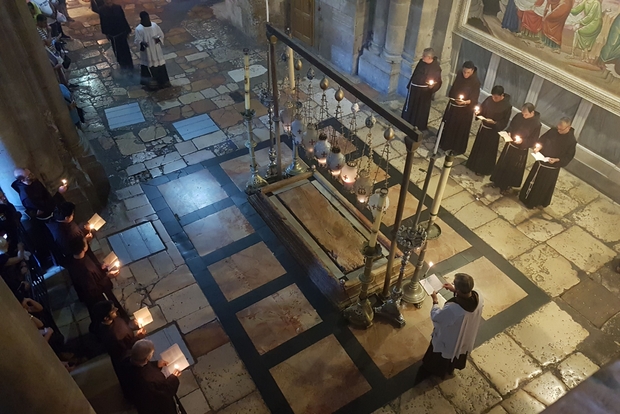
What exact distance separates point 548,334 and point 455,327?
1810 millimetres

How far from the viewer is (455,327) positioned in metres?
4.30

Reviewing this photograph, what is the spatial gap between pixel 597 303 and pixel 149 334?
5.33m

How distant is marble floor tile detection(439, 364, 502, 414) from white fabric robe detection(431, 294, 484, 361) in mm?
463

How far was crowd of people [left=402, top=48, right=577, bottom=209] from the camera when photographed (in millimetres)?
6344

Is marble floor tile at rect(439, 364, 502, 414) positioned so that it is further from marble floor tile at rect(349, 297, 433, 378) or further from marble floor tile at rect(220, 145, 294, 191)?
marble floor tile at rect(220, 145, 294, 191)

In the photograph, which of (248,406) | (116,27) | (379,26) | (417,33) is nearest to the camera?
(248,406)

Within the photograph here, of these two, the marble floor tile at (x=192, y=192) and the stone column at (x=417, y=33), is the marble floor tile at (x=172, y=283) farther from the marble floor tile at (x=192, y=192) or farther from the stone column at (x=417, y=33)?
the stone column at (x=417, y=33)

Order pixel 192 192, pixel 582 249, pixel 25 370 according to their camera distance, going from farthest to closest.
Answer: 1. pixel 192 192
2. pixel 582 249
3. pixel 25 370

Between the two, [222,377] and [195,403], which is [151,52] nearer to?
[222,377]

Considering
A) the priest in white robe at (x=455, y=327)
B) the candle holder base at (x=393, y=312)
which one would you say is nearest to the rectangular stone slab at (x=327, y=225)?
the candle holder base at (x=393, y=312)

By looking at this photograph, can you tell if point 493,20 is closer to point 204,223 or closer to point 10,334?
point 204,223

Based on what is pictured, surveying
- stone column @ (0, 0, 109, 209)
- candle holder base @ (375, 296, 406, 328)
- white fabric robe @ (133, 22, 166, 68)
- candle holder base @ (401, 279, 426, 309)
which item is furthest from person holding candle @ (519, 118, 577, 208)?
white fabric robe @ (133, 22, 166, 68)

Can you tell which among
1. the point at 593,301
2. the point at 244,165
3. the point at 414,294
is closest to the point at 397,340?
the point at 414,294

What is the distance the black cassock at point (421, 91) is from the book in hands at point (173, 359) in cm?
583
